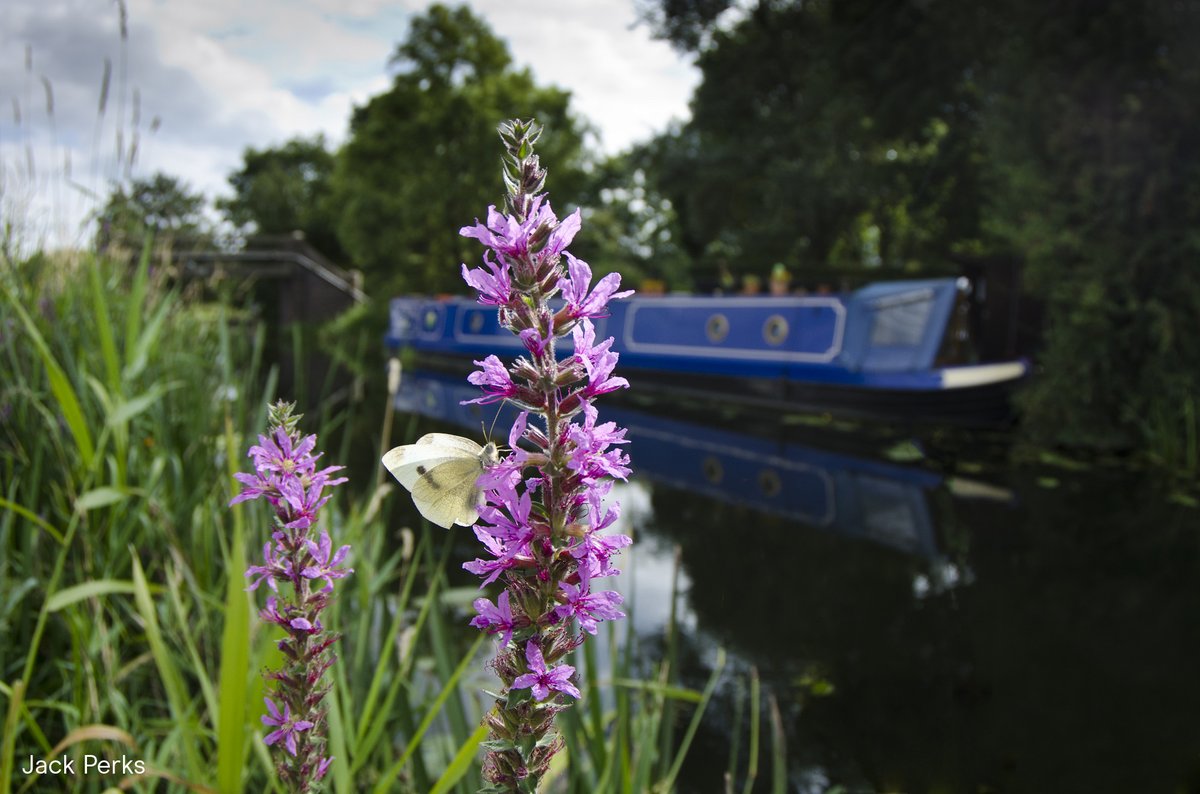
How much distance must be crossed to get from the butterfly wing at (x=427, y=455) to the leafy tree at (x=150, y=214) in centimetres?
380

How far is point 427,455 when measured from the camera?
72cm

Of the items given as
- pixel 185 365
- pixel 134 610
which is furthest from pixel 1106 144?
pixel 134 610

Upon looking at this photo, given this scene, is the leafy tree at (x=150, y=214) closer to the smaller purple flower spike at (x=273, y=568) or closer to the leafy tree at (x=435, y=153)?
the smaller purple flower spike at (x=273, y=568)

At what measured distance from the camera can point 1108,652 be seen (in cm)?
489

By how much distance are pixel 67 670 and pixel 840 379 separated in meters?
10.2

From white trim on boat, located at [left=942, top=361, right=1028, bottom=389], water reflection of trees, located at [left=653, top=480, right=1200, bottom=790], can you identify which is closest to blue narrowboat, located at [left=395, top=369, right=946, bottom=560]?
water reflection of trees, located at [left=653, top=480, right=1200, bottom=790]

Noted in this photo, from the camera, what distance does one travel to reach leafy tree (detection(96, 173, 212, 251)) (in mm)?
4289

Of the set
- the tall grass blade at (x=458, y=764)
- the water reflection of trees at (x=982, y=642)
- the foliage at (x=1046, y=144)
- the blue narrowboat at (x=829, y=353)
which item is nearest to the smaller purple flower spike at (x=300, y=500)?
the tall grass blade at (x=458, y=764)

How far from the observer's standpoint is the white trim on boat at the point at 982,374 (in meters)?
10.9

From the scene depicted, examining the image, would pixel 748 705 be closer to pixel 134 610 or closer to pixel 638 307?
pixel 134 610

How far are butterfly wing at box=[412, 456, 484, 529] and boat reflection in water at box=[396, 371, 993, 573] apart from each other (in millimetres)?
4800

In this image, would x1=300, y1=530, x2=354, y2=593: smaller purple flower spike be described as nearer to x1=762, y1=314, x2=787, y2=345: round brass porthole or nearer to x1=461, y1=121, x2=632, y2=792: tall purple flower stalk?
x1=461, y1=121, x2=632, y2=792: tall purple flower stalk

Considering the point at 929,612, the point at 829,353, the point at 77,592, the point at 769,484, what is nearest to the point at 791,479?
the point at 769,484

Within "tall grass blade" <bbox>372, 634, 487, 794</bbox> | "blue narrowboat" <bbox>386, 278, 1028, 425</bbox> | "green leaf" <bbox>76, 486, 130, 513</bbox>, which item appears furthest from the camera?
"blue narrowboat" <bbox>386, 278, 1028, 425</bbox>
